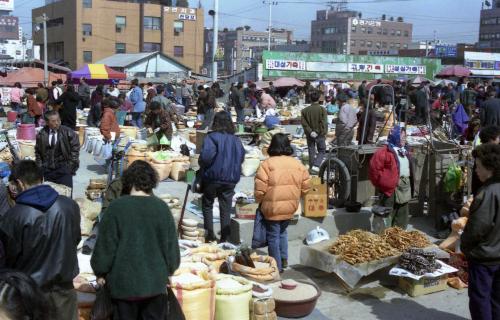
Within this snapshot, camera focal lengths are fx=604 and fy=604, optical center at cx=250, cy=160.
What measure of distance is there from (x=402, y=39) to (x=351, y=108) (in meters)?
143

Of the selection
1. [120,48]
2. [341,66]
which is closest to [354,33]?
[120,48]

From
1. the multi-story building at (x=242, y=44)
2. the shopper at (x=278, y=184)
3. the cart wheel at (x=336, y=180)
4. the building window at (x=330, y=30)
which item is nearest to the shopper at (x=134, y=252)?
the shopper at (x=278, y=184)

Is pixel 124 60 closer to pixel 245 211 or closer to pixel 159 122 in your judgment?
pixel 159 122

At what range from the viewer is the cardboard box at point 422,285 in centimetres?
646

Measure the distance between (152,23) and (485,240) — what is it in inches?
2740

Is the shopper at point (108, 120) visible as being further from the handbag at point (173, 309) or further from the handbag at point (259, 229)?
the handbag at point (173, 309)

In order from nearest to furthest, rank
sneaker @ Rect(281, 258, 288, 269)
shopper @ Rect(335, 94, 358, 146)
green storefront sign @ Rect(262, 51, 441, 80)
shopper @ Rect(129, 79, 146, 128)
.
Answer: sneaker @ Rect(281, 258, 288, 269) < shopper @ Rect(335, 94, 358, 146) < shopper @ Rect(129, 79, 146, 128) < green storefront sign @ Rect(262, 51, 441, 80)

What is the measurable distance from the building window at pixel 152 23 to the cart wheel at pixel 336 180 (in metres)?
64.6

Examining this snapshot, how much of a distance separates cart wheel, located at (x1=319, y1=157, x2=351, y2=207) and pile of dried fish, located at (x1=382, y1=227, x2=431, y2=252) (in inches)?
72.3

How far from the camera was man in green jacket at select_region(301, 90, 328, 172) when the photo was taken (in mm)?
11641

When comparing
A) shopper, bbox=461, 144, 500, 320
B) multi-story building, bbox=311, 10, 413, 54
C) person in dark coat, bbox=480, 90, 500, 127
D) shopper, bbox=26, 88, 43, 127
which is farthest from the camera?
multi-story building, bbox=311, 10, 413, 54

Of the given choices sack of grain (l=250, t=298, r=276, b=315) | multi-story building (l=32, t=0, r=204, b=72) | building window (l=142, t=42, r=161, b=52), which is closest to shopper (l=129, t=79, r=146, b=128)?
sack of grain (l=250, t=298, r=276, b=315)

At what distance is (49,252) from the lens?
3988 millimetres

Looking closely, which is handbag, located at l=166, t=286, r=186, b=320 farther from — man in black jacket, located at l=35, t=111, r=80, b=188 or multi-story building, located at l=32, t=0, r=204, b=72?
multi-story building, located at l=32, t=0, r=204, b=72
